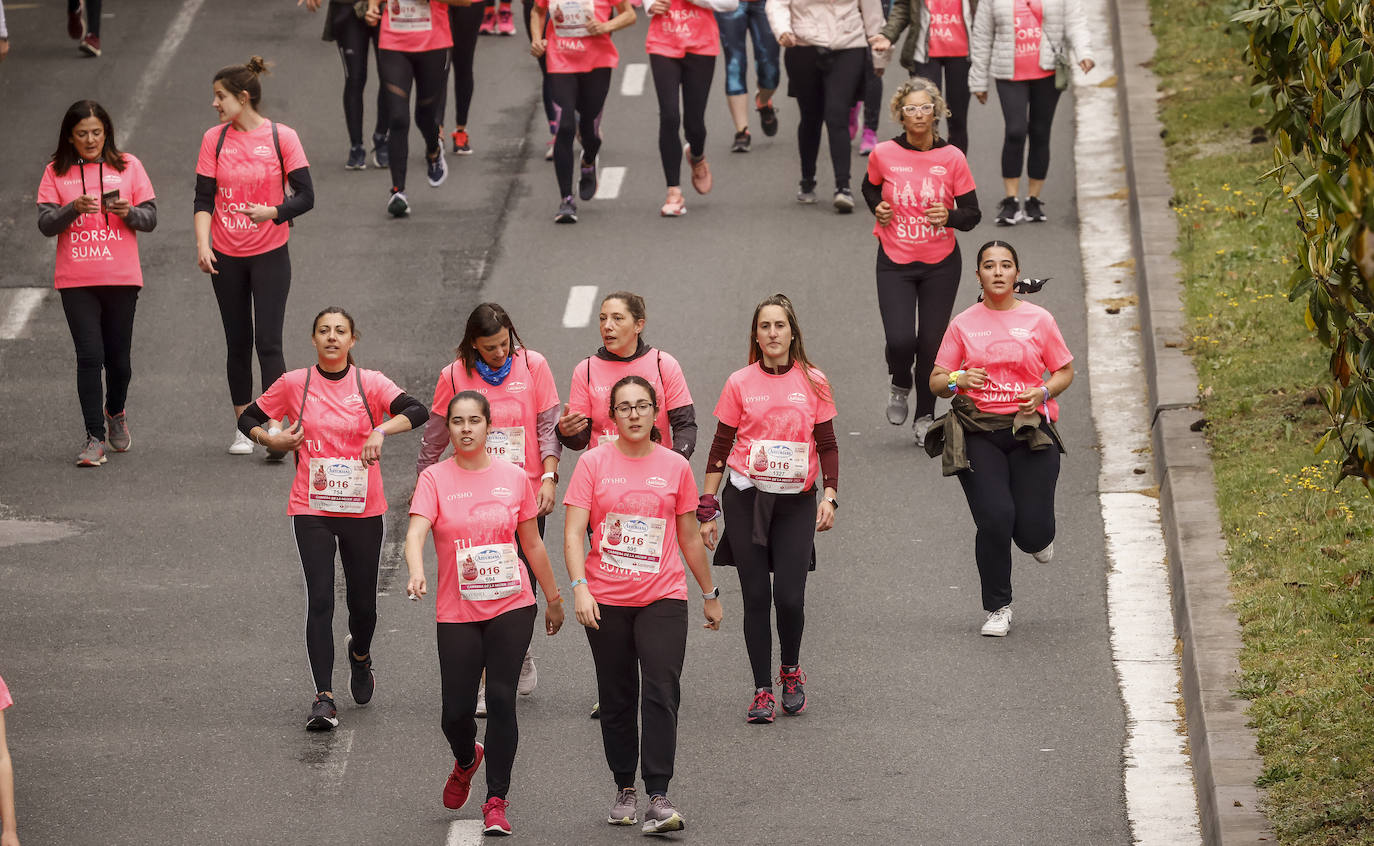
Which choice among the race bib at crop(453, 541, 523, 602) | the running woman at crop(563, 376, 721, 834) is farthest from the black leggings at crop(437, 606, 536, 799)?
the running woman at crop(563, 376, 721, 834)

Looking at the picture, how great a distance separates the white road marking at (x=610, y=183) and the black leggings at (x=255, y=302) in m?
4.91

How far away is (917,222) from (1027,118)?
409cm

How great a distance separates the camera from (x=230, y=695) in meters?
9.56

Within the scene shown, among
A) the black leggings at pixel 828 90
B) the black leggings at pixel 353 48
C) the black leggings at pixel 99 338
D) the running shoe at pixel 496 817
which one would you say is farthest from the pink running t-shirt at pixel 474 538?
the black leggings at pixel 353 48

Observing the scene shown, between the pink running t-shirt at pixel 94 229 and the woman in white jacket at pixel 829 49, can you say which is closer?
the pink running t-shirt at pixel 94 229

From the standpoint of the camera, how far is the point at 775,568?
365 inches

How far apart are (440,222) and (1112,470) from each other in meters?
6.44

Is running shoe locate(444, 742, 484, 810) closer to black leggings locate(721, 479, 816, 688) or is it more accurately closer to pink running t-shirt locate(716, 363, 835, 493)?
black leggings locate(721, 479, 816, 688)

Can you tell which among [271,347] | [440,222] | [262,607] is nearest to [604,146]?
[440,222]

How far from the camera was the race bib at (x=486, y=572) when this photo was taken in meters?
8.07

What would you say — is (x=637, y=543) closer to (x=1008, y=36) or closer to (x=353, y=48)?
(x=1008, y=36)

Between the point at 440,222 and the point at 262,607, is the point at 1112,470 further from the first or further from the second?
the point at 440,222

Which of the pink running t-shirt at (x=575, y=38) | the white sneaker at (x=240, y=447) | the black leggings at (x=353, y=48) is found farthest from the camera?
the black leggings at (x=353, y=48)

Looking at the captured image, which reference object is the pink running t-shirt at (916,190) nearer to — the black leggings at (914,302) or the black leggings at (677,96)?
the black leggings at (914,302)
